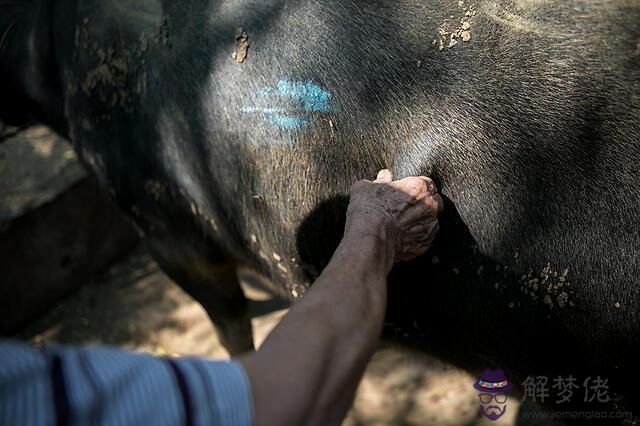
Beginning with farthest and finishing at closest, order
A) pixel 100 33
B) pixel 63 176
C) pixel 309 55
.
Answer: pixel 63 176, pixel 100 33, pixel 309 55

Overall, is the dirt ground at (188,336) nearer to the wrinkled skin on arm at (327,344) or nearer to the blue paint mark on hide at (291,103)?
the blue paint mark on hide at (291,103)

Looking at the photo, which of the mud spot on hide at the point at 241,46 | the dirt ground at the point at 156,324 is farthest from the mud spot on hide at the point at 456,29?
the dirt ground at the point at 156,324

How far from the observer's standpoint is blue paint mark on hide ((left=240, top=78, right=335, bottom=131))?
5.58ft

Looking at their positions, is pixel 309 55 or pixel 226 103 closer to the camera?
pixel 309 55

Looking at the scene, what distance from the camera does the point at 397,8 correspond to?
1.68 m

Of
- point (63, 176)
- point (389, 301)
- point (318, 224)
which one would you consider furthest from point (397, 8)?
point (63, 176)

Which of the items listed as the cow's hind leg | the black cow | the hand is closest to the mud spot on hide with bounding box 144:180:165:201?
the black cow

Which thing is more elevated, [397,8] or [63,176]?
[397,8]

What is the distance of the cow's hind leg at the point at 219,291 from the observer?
2.55 metres

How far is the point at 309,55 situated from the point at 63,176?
2.53 m

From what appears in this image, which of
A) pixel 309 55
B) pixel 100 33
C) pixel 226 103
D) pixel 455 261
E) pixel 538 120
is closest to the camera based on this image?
pixel 538 120

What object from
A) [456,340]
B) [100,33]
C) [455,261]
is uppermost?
[100,33]

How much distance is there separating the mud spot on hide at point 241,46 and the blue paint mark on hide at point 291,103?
142 mm

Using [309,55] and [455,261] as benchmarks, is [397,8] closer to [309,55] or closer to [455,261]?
[309,55]
